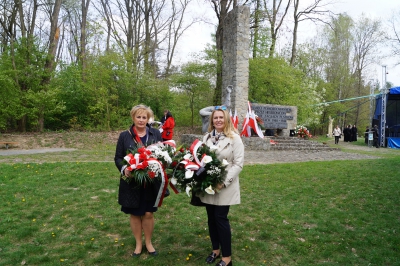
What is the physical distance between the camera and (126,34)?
82.9ft

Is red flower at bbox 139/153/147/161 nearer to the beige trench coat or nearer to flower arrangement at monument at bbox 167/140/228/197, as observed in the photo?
flower arrangement at monument at bbox 167/140/228/197

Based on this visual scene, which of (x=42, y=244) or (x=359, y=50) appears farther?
(x=359, y=50)

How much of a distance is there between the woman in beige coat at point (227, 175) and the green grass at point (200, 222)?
597 mm

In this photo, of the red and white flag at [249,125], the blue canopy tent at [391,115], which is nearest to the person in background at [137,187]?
the red and white flag at [249,125]

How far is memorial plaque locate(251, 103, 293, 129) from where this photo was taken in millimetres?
16352

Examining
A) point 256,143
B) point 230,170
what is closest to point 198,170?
point 230,170

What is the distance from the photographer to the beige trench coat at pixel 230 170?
306cm

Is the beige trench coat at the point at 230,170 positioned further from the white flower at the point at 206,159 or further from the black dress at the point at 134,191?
the black dress at the point at 134,191

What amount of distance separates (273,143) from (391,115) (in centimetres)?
1139

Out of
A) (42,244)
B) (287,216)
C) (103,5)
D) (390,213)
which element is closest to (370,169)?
(390,213)

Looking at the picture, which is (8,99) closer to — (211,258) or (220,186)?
(211,258)

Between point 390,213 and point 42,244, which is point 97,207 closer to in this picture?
point 42,244

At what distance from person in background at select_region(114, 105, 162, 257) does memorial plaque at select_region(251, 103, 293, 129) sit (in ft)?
43.6

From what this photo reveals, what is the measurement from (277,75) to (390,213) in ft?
49.0
